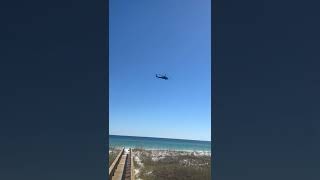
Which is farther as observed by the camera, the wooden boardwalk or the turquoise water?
the turquoise water

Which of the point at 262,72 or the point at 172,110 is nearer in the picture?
the point at 262,72

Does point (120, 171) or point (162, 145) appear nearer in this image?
point (120, 171)

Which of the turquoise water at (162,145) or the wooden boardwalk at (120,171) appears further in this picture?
the turquoise water at (162,145)
